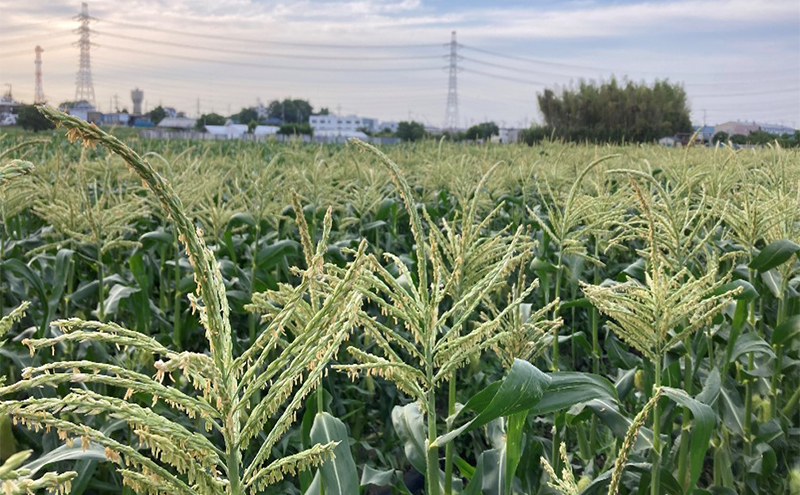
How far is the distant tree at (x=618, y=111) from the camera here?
55.9 m

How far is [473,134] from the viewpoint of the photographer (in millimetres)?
52500

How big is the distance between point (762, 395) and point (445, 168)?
20.5ft

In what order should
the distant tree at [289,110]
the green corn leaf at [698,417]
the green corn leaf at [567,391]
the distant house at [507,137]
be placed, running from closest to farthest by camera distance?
the green corn leaf at [567,391], the green corn leaf at [698,417], the distant house at [507,137], the distant tree at [289,110]

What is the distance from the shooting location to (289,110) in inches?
4471

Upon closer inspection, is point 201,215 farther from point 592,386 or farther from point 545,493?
point 592,386

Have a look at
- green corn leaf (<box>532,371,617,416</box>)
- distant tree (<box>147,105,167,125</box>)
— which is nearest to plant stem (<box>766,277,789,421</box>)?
green corn leaf (<box>532,371,617,416</box>)

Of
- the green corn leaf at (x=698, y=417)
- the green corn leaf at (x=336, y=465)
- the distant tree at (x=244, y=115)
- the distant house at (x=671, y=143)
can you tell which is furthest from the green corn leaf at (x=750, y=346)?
the distant tree at (x=244, y=115)

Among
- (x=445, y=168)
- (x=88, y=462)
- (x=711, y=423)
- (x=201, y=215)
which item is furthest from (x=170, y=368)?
(x=445, y=168)

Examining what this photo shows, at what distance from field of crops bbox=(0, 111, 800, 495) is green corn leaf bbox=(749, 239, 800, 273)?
0.5 inches

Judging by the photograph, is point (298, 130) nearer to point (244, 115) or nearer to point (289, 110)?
point (244, 115)

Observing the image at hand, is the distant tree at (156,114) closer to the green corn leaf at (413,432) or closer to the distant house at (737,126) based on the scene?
the distant house at (737,126)

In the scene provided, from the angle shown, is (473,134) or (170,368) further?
(473,134)

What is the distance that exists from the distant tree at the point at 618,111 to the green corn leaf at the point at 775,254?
171ft

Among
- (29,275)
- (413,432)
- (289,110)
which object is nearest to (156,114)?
(289,110)
